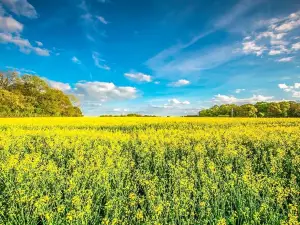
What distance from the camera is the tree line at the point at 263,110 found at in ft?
198

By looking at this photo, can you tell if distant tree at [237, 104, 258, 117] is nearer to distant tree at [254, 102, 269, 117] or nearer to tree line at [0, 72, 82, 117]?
distant tree at [254, 102, 269, 117]

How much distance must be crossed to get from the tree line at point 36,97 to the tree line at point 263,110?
39.6m

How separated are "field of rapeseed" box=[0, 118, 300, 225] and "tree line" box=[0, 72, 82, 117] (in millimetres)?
49983

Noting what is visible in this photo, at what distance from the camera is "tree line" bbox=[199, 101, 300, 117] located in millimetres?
60406

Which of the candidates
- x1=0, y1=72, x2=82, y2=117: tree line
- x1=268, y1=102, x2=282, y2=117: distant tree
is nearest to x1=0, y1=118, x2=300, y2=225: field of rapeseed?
x1=0, y1=72, x2=82, y2=117: tree line

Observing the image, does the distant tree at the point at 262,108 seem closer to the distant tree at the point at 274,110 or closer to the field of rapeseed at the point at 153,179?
the distant tree at the point at 274,110

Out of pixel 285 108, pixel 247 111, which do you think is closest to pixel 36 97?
pixel 247 111

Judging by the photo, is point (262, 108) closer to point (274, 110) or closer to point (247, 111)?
point (274, 110)

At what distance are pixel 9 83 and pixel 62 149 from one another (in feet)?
208

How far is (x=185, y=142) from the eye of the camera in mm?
9758

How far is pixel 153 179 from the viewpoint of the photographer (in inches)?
247

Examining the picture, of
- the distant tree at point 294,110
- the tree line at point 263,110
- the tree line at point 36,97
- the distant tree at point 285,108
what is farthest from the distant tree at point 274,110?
the tree line at point 36,97

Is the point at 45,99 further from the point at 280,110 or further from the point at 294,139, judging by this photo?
the point at 294,139

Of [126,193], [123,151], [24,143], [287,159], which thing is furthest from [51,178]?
[287,159]
